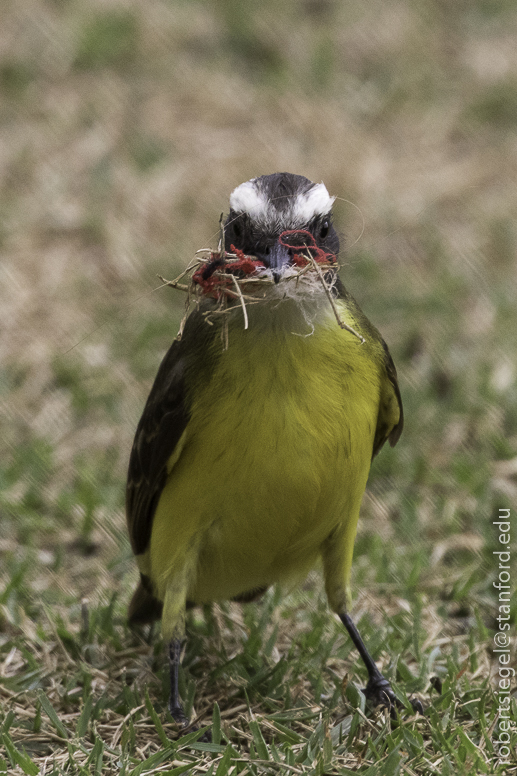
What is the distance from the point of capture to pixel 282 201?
3.83 metres

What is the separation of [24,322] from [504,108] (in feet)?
19.0

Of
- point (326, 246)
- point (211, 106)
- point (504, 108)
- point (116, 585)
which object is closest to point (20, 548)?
point (116, 585)

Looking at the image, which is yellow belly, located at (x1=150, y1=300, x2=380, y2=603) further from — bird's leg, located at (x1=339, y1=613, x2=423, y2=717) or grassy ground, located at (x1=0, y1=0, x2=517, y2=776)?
grassy ground, located at (x1=0, y1=0, x2=517, y2=776)

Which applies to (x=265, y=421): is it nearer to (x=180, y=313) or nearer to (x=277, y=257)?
(x=277, y=257)

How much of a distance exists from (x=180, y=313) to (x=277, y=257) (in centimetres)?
413

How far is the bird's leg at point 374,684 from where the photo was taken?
14.2 feet

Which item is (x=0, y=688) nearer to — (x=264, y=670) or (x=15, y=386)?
(x=264, y=670)

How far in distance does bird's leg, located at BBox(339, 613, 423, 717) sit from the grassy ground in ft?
0.32

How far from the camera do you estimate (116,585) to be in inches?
213

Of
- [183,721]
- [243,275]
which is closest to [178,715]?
[183,721]

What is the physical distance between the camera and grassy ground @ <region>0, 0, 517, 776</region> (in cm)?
429

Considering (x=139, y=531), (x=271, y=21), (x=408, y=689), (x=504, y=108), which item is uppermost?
(x=271, y=21)

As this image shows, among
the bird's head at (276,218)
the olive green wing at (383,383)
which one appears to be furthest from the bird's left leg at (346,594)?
the bird's head at (276,218)

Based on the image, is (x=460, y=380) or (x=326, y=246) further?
(x=460, y=380)
